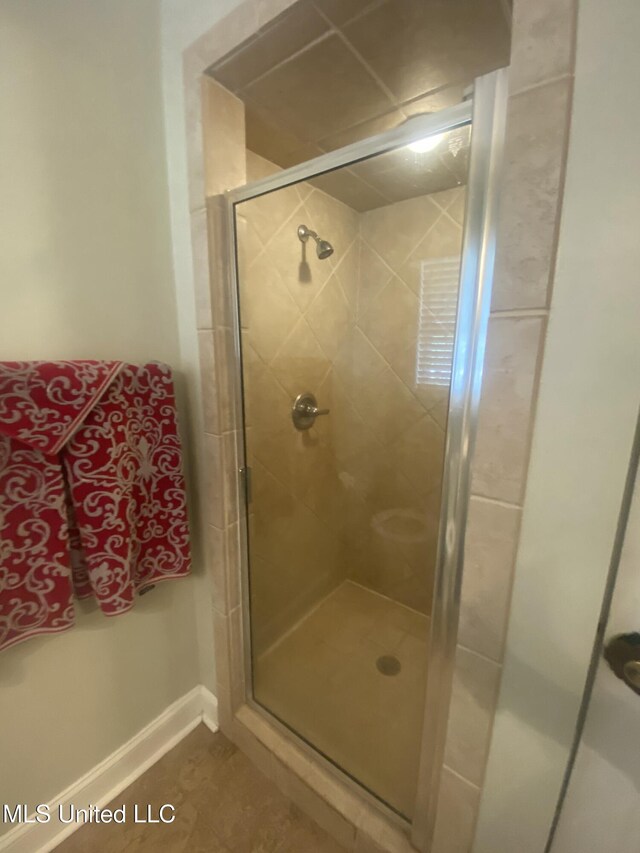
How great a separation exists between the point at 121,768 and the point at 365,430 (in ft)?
4.49

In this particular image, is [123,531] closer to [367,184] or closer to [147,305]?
[147,305]

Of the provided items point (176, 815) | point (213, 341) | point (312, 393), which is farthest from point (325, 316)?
point (176, 815)

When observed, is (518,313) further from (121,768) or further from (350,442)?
(121,768)

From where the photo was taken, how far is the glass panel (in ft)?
3.17

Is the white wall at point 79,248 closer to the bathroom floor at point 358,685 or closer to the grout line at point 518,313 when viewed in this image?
the bathroom floor at point 358,685

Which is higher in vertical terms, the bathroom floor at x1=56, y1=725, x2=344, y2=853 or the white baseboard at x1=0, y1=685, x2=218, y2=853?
the white baseboard at x1=0, y1=685, x2=218, y2=853

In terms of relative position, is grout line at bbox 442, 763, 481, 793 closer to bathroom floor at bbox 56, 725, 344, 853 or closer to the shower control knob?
bathroom floor at bbox 56, 725, 344, 853

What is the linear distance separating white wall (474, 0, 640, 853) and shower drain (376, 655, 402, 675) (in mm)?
686

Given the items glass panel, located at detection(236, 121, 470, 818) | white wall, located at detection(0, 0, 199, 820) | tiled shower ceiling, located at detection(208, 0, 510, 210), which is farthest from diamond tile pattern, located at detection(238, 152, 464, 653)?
white wall, located at detection(0, 0, 199, 820)

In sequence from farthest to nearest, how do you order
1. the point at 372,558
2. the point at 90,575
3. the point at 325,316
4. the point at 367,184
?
the point at 372,558, the point at 325,316, the point at 367,184, the point at 90,575

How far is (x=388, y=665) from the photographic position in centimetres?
128

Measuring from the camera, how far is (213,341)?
2.81 ft

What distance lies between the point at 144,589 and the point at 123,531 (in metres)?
0.25

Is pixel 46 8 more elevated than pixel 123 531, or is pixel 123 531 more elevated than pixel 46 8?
pixel 46 8
